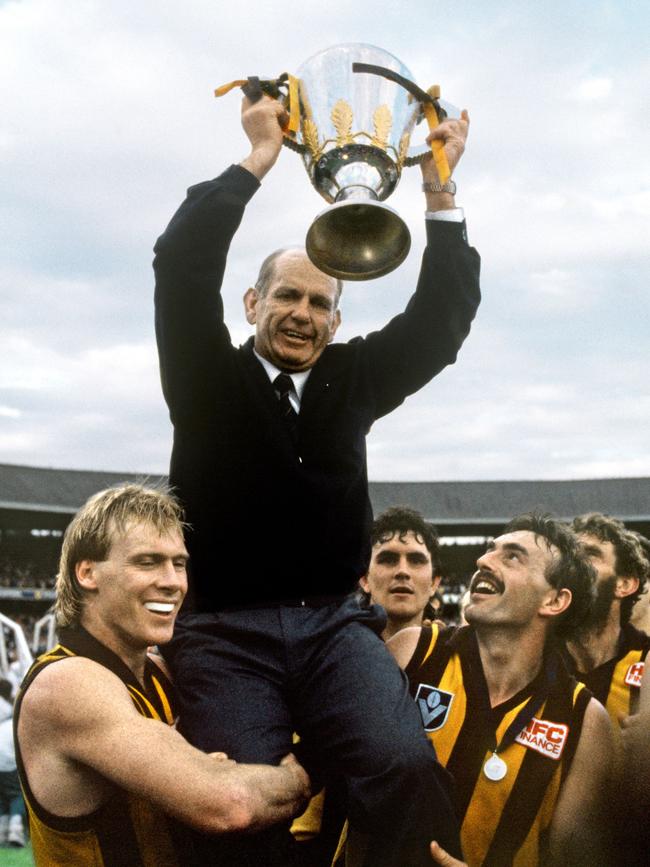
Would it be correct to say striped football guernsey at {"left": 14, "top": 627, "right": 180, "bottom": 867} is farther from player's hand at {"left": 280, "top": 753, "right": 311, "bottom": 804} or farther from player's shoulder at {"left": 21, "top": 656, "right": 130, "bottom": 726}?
player's hand at {"left": 280, "top": 753, "right": 311, "bottom": 804}

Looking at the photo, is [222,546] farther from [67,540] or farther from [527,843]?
[527,843]

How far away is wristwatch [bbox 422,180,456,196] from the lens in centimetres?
308

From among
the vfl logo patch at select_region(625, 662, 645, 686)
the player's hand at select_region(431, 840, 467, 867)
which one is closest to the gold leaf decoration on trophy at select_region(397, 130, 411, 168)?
the player's hand at select_region(431, 840, 467, 867)

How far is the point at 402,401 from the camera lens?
3262 mm

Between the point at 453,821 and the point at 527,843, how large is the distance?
0.74 meters

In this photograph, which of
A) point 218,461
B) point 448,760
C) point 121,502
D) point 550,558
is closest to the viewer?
point 218,461

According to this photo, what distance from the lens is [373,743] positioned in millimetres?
2535

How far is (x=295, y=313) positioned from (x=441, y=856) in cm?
163

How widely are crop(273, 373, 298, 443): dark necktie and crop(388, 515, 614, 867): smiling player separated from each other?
1230 mm

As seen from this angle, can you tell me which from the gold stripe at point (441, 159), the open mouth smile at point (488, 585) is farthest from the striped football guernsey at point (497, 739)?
the gold stripe at point (441, 159)

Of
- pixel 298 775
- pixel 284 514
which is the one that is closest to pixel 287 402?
pixel 284 514

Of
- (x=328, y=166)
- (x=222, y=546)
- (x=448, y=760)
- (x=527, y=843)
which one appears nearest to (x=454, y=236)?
(x=328, y=166)

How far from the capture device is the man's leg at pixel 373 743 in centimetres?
253

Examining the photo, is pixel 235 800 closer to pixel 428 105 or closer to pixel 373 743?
pixel 373 743
